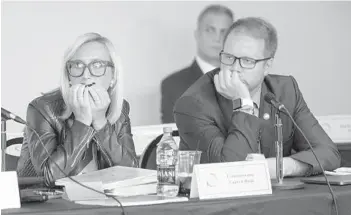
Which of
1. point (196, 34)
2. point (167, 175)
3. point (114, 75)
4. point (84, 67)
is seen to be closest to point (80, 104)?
point (84, 67)

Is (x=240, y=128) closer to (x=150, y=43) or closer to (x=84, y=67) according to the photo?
(x=84, y=67)

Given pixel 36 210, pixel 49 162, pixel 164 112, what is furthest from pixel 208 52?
pixel 36 210

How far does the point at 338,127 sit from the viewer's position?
447 centimetres

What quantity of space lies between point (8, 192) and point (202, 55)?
8.77 feet

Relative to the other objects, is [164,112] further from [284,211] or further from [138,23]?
[284,211]

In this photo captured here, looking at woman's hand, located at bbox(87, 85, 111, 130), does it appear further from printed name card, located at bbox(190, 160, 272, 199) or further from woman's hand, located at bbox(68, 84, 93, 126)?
printed name card, located at bbox(190, 160, 272, 199)

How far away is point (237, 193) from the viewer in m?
1.88

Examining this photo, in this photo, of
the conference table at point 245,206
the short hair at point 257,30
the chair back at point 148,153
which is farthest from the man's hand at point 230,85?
the conference table at point 245,206

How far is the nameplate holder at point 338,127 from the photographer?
444 cm

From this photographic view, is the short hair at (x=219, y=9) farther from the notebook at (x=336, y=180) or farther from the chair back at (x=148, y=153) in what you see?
the notebook at (x=336, y=180)

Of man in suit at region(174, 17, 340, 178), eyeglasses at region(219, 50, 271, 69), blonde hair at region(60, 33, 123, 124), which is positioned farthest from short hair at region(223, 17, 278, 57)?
blonde hair at region(60, 33, 123, 124)

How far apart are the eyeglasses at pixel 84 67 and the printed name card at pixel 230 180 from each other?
0.93 metres

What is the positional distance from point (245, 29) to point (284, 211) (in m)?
1.19

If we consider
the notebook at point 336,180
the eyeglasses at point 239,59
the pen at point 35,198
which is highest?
the eyeglasses at point 239,59
